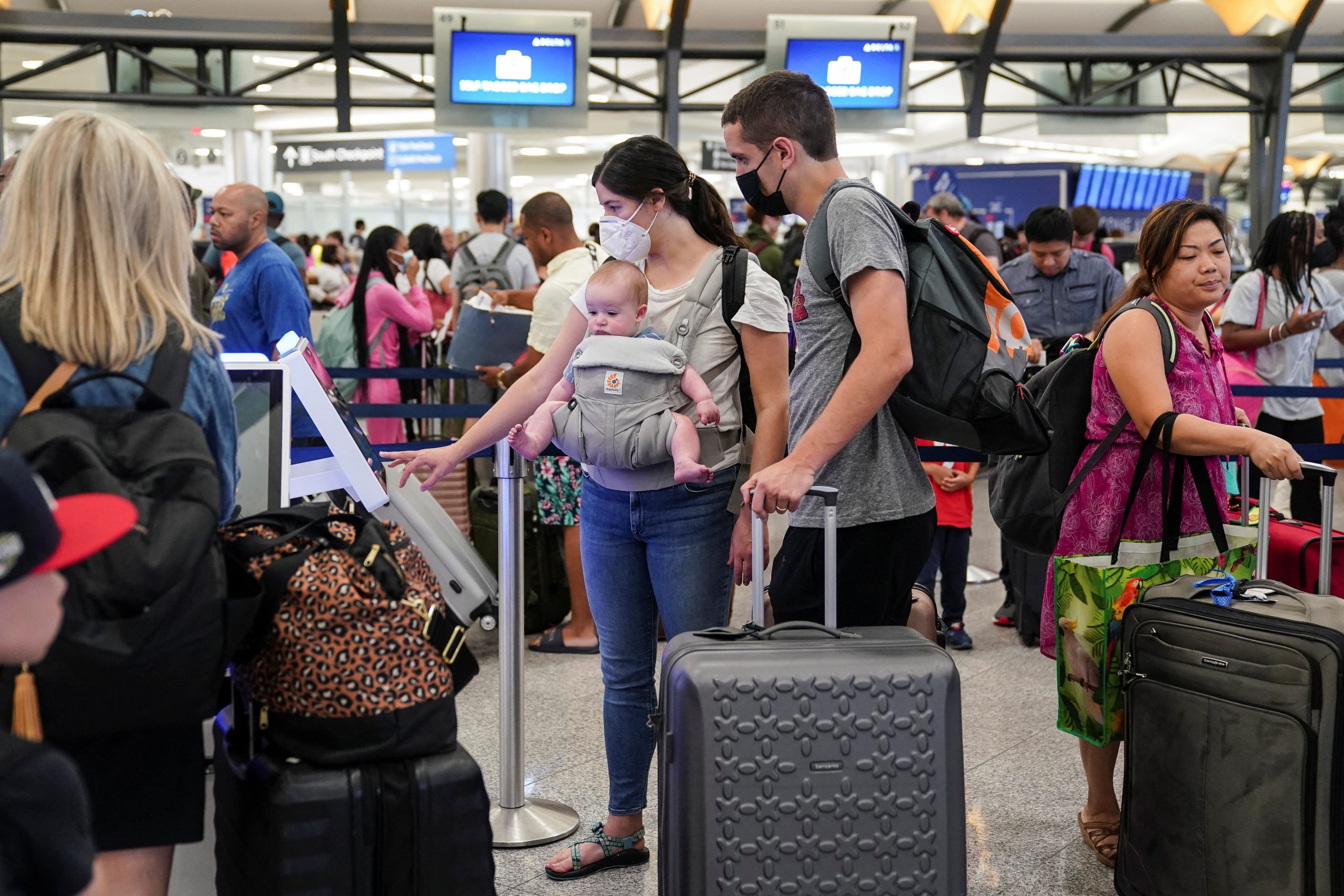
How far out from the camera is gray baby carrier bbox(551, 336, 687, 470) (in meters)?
2.36

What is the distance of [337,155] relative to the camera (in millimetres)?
19469

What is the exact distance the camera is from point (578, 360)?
2424 mm

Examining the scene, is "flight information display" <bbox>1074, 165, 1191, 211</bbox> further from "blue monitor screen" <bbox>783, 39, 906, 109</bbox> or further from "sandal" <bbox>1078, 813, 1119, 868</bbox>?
"sandal" <bbox>1078, 813, 1119, 868</bbox>

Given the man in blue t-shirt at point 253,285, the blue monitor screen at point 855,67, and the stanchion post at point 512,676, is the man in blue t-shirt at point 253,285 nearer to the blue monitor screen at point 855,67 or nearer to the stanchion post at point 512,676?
the stanchion post at point 512,676

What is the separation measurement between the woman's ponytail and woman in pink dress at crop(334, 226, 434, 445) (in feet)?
12.6

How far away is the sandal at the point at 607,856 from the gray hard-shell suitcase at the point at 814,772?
822mm

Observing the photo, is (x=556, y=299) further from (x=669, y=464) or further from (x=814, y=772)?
(x=814, y=772)

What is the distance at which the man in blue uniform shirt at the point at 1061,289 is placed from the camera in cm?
601

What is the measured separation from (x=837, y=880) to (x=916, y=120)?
1929 centimetres

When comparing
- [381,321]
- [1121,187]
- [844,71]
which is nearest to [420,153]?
[844,71]

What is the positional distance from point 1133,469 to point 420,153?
17671 millimetres

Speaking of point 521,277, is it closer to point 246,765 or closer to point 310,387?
point 310,387

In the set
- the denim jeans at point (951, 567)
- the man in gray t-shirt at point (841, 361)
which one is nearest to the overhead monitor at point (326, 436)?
the man in gray t-shirt at point (841, 361)

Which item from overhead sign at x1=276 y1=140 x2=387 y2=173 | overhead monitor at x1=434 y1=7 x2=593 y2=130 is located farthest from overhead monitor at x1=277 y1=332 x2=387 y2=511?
overhead sign at x1=276 y1=140 x2=387 y2=173
